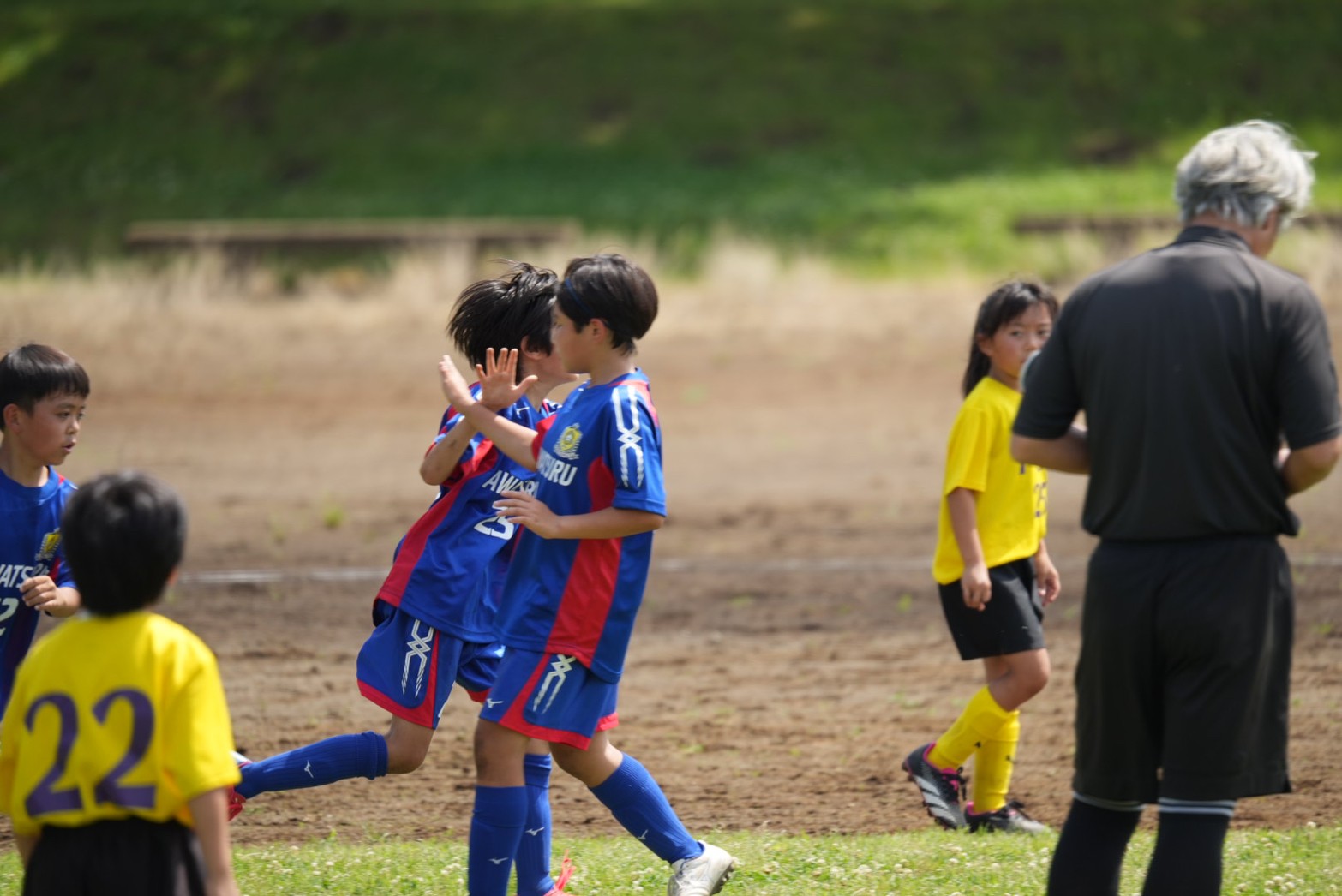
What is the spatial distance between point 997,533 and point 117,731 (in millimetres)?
3118

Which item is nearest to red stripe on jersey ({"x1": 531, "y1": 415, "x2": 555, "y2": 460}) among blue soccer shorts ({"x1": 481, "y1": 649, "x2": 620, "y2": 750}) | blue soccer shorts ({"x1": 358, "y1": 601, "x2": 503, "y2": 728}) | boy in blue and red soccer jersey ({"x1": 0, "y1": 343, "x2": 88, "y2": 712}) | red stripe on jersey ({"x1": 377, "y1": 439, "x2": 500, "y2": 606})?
red stripe on jersey ({"x1": 377, "y1": 439, "x2": 500, "y2": 606})

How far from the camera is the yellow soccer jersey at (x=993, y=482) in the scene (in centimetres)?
502

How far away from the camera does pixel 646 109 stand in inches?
1264

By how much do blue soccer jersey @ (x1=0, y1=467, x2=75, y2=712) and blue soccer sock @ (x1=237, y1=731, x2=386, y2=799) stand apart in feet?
2.57

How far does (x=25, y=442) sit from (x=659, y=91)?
1157 inches

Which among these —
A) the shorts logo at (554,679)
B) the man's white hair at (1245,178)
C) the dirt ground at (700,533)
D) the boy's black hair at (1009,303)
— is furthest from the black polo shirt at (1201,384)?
the dirt ground at (700,533)

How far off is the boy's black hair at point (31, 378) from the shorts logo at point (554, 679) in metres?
1.63

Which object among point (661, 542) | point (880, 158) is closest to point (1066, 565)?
point (661, 542)

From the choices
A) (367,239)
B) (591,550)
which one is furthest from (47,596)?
(367,239)

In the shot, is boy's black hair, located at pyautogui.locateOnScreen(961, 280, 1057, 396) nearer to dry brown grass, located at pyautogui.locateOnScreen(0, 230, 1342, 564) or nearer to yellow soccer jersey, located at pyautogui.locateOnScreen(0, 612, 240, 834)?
yellow soccer jersey, located at pyautogui.locateOnScreen(0, 612, 240, 834)

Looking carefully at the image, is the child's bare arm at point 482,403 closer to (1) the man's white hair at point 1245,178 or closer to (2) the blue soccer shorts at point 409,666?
(2) the blue soccer shorts at point 409,666

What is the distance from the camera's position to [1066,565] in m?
9.42

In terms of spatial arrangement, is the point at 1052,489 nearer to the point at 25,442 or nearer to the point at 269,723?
the point at 269,723

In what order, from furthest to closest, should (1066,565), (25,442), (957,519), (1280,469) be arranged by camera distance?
(1066,565) → (957,519) → (25,442) → (1280,469)
